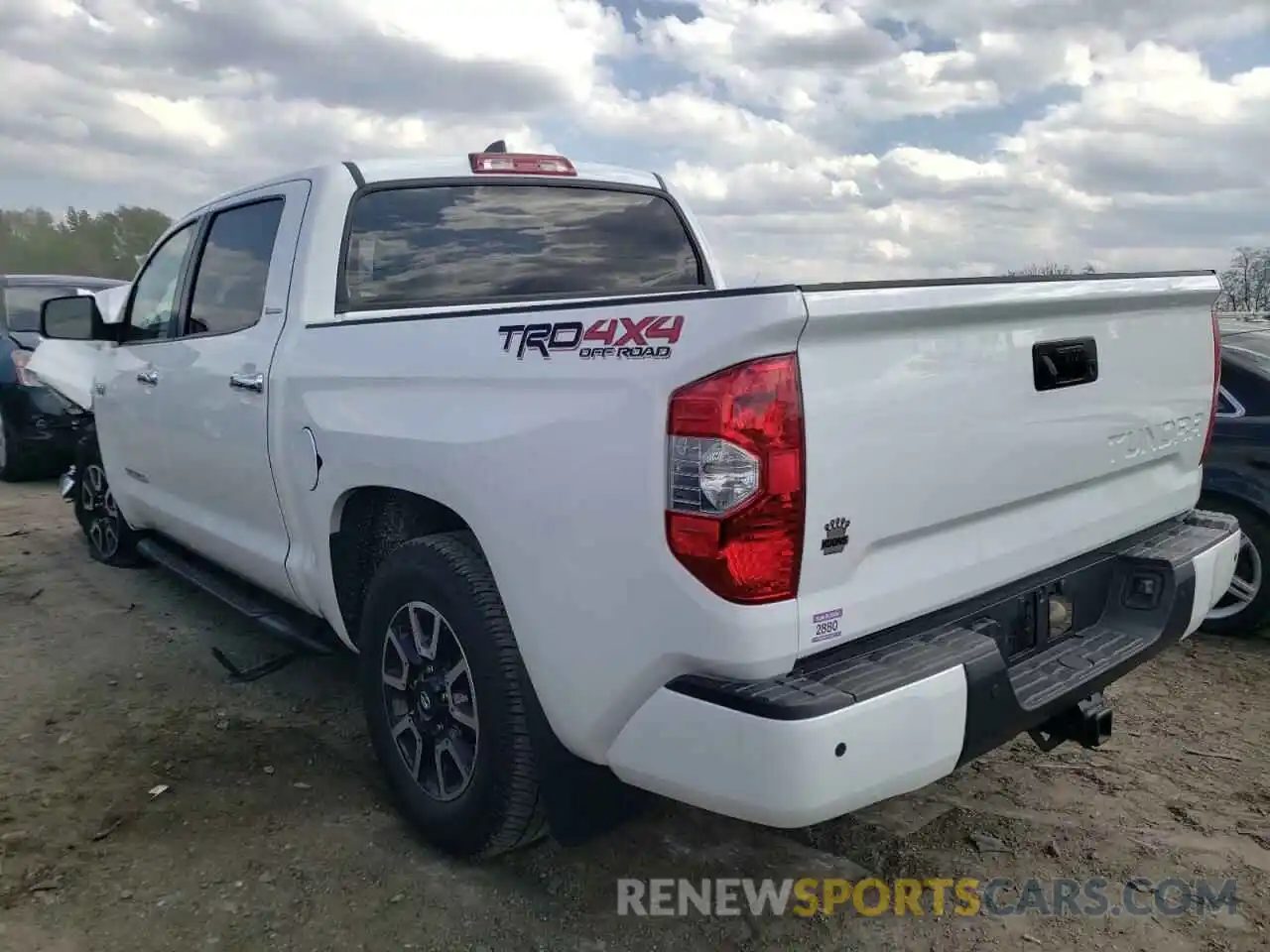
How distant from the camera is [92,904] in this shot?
2697 mm

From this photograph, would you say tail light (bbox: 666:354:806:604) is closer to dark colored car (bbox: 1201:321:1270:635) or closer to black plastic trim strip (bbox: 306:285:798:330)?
black plastic trim strip (bbox: 306:285:798:330)

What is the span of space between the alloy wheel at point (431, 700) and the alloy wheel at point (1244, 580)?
357cm

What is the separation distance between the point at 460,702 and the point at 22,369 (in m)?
7.25

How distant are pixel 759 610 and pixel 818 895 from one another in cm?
114

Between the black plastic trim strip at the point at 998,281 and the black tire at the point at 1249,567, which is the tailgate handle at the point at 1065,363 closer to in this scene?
the black plastic trim strip at the point at 998,281

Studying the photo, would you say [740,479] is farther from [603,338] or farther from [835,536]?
[603,338]

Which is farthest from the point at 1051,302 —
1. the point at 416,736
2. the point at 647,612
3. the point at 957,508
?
the point at 416,736

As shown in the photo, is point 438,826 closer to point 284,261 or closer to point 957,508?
point 957,508

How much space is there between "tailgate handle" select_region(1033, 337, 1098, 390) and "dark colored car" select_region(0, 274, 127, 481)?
773 cm

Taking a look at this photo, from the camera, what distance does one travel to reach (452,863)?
2859mm

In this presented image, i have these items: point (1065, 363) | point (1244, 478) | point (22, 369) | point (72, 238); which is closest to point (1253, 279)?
point (1244, 478)

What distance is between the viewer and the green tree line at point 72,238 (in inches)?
1001

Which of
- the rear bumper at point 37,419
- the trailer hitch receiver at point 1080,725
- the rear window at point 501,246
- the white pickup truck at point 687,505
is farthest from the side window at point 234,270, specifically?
the rear bumper at point 37,419
